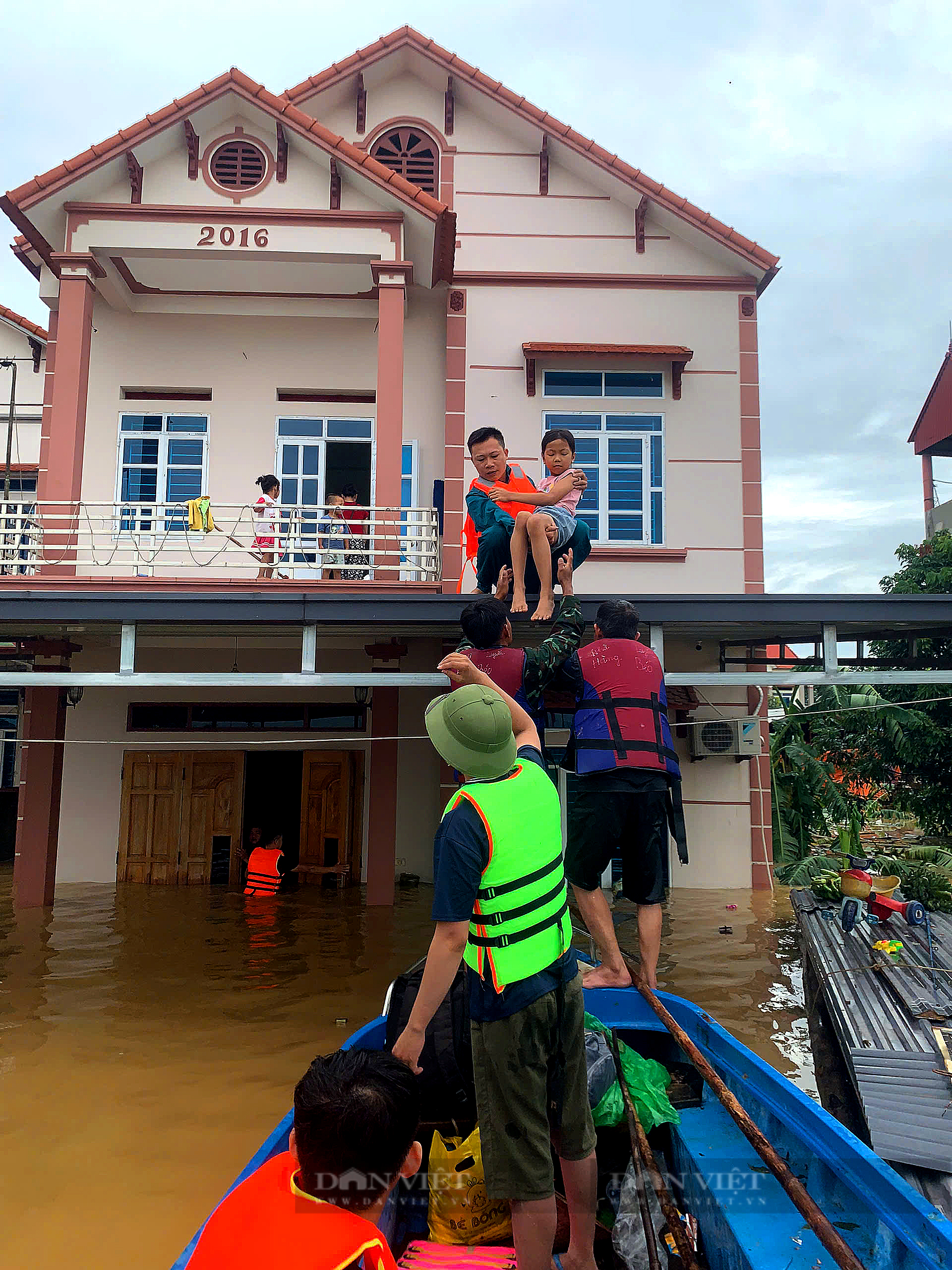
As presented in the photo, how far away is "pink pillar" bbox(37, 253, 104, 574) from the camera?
894cm

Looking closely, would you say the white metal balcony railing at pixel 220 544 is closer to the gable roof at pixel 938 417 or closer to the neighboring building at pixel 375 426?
the neighboring building at pixel 375 426

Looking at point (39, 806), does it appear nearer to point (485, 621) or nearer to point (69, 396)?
point (69, 396)

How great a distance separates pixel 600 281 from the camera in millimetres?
11133

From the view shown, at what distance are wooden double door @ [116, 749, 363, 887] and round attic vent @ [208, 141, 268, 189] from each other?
6961mm

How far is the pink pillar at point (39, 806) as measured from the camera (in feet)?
34.0

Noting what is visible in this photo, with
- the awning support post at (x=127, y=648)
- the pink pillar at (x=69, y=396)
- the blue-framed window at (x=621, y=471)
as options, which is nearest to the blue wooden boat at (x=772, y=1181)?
the awning support post at (x=127, y=648)

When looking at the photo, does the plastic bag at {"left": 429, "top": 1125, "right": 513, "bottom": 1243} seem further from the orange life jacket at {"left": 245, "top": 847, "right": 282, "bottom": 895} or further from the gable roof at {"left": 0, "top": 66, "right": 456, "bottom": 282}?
the gable roof at {"left": 0, "top": 66, "right": 456, "bottom": 282}

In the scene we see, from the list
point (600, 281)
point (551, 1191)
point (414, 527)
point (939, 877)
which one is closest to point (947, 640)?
point (939, 877)

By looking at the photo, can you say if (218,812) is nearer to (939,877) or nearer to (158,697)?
(158,697)

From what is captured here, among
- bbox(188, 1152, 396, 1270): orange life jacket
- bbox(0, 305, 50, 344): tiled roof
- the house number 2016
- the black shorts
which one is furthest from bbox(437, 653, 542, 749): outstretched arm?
bbox(0, 305, 50, 344): tiled roof

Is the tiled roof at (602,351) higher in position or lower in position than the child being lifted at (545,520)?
higher

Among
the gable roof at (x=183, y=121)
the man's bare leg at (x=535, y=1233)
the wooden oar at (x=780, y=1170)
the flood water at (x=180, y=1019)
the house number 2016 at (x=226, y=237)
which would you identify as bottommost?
the flood water at (x=180, y=1019)

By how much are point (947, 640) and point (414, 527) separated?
26.0 ft

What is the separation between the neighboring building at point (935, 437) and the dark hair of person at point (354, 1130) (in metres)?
26.1
